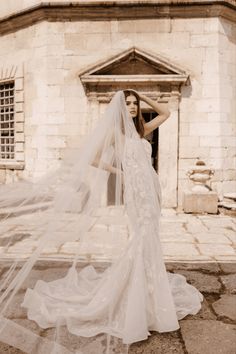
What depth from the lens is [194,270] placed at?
4734 millimetres

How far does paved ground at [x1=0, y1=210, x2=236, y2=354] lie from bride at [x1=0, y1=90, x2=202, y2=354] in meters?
0.12

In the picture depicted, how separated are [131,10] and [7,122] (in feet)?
16.4

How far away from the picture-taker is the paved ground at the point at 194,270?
113 inches

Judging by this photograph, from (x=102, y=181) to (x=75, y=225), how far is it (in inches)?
19.0

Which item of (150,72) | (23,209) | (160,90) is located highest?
(150,72)

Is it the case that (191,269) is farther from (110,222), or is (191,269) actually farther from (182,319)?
(110,222)

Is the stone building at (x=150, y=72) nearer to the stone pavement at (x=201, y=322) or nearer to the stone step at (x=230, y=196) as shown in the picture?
the stone step at (x=230, y=196)

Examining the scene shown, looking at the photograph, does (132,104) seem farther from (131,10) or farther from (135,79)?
(131,10)

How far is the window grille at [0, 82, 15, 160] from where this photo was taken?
1128 centimetres

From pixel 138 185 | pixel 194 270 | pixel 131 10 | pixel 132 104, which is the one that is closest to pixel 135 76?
pixel 131 10

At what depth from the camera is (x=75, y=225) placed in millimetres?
Result: 3385

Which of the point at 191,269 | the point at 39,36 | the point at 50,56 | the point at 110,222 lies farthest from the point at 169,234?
the point at 39,36

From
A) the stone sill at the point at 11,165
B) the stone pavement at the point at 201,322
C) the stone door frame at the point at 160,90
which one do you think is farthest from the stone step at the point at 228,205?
the stone sill at the point at 11,165

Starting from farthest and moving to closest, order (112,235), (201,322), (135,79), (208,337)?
(135,79) → (112,235) → (201,322) → (208,337)
